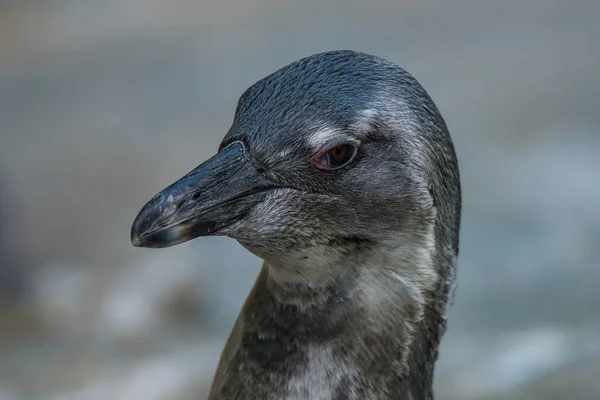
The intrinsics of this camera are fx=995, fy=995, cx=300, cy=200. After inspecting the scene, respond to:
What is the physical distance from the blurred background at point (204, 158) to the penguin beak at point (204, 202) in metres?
2.18

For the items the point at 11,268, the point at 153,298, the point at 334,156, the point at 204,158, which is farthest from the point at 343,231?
the point at 204,158

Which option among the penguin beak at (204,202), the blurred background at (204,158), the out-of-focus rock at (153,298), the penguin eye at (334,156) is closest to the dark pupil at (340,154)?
the penguin eye at (334,156)

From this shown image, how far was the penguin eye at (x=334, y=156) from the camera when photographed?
1914 millimetres

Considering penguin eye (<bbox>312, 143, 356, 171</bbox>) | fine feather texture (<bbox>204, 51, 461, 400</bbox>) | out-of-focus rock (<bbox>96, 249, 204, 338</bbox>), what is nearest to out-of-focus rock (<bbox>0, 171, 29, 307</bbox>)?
out-of-focus rock (<bbox>96, 249, 204, 338</bbox>)

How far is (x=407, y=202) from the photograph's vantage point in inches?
78.5

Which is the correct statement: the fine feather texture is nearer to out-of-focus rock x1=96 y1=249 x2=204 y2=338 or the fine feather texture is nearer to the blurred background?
the blurred background

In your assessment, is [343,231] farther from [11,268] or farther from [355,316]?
[11,268]

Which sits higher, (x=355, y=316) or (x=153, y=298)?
(x=153, y=298)

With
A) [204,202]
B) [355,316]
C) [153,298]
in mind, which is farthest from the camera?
[153,298]

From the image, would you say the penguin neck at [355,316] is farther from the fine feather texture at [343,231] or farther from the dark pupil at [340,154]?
the dark pupil at [340,154]

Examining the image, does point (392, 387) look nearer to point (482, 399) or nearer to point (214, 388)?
point (214, 388)

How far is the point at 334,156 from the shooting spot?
1929 millimetres

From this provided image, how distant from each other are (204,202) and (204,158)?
3053mm

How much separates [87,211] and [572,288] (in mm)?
2224
